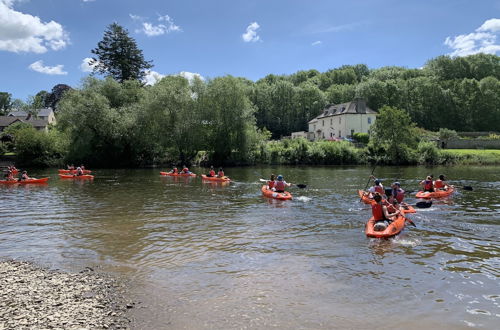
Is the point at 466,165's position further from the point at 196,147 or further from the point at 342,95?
the point at 342,95

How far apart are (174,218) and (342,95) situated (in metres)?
84.8

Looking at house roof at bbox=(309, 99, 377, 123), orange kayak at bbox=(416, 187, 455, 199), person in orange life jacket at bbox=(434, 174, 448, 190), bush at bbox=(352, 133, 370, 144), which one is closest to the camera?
orange kayak at bbox=(416, 187, 455, 199)

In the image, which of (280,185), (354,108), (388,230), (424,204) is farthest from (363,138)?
(388,230)

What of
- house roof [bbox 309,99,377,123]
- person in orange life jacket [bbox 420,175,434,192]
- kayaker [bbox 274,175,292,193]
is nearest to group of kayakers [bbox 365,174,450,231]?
person in orange life jacket [bbox 420,175,434,192]

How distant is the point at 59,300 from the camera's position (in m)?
7.39

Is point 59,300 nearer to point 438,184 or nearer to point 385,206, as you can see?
point 385,206

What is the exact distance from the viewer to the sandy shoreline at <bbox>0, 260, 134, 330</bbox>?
255 inches

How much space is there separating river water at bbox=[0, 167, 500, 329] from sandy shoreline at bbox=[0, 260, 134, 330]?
19.0 inches

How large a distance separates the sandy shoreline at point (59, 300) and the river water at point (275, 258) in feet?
1.58

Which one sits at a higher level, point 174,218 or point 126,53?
point 126,53

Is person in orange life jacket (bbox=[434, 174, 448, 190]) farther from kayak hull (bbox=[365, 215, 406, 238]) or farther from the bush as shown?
the bush

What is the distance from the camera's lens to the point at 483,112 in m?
84.3

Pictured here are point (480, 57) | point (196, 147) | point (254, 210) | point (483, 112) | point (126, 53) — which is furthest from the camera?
point (480, 57)

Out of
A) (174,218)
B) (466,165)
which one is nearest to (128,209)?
(174,218)
